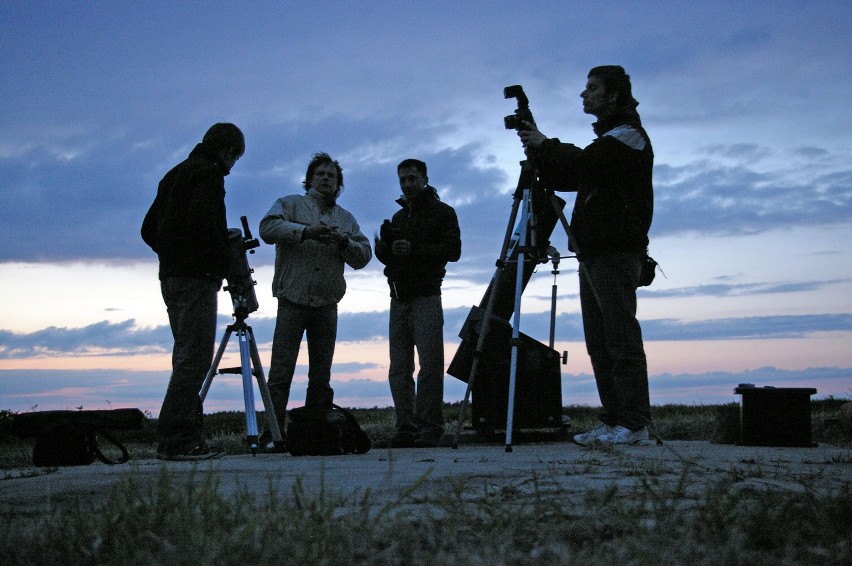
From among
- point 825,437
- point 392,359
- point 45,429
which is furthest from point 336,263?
point 825,437

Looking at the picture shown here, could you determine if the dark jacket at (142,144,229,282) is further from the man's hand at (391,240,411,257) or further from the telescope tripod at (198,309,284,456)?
the man's hand at (391,240,411,257)

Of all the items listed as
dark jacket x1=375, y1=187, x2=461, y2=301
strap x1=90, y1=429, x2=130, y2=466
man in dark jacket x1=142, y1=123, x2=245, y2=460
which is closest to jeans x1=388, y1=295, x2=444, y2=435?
dark jacket x1=375, y1=187, x2=461, y2=301

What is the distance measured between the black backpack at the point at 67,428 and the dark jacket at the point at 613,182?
3.10 meters

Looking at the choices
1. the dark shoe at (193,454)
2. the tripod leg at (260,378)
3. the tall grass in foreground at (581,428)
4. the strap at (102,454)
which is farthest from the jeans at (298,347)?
the strap at (102,454)

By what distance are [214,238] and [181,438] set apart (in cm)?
129

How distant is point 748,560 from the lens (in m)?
1.98

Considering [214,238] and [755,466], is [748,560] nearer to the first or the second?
[755,466]

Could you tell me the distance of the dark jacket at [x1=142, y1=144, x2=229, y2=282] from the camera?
5.68 m

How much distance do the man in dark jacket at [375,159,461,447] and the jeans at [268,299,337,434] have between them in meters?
0.64

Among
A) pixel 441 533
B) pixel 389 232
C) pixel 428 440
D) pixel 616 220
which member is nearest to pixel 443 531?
pixel 441 533

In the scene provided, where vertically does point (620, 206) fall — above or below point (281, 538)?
above

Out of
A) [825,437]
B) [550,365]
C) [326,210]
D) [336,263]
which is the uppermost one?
[326,210]

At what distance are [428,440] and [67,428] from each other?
269 centimetres

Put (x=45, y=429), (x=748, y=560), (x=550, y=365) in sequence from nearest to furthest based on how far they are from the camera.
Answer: (x=748, y=560) → (x=45, y=429) → (x=550, y=365)
